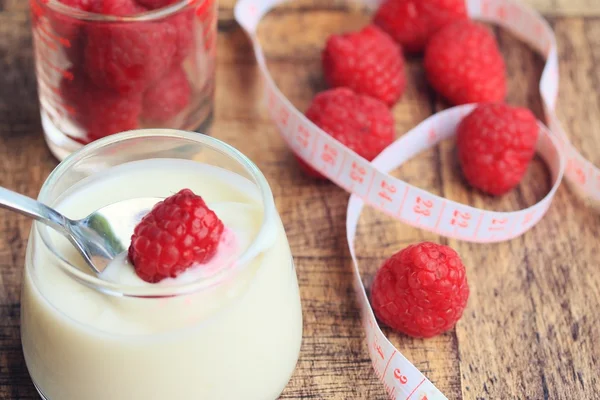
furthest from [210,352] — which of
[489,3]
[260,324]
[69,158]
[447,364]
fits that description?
[489,3]

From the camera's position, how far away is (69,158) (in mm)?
1036

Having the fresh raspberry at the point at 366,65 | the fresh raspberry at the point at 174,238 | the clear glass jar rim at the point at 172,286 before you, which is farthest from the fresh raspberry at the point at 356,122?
the fresh raspberry at the point at 174,238

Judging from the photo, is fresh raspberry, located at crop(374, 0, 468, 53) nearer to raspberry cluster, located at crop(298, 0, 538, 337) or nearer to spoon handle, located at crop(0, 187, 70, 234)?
raspberry cluster, located at crop(298, 0, 538, 337)

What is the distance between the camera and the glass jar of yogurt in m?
0.90

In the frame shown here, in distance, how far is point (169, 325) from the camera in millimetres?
905

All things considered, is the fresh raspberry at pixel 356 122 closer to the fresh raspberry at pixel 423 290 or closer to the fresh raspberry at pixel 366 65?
the fresh raspberry at pixel 366 65

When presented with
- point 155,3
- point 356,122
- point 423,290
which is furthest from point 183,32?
point 423,290

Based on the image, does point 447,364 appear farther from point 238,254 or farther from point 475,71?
point 475,71

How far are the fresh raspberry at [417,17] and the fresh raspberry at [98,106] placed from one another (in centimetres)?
62

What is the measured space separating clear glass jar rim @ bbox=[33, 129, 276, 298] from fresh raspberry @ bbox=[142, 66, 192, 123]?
319 mm

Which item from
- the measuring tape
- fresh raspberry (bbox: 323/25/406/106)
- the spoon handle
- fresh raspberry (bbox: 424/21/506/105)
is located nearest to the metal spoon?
the spoon handle

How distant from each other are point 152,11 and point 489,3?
84cm

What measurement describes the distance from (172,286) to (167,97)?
0.59 m

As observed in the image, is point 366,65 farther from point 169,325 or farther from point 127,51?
point 169,325
